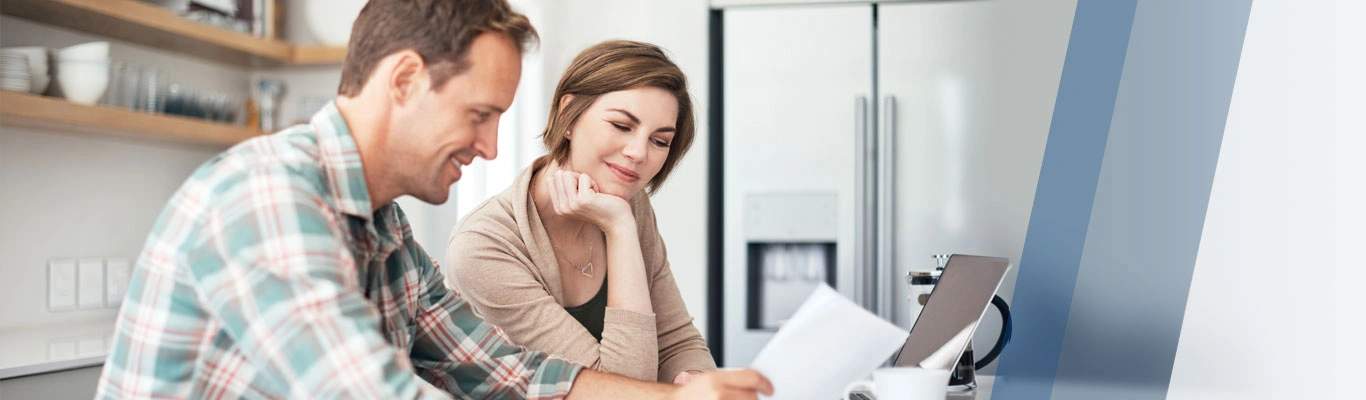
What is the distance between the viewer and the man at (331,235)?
0.82m

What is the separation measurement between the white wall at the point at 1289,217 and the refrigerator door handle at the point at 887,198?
1321 mm

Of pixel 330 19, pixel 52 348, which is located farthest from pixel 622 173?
pixel 330 19

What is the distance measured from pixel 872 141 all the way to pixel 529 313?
6.03 ft

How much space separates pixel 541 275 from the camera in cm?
151

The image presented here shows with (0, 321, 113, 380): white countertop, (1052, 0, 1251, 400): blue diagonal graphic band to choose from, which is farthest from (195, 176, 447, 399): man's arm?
(0, 321, 113, 380): white countertop

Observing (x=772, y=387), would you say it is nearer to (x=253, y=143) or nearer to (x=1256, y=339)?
(x=253, y=143)

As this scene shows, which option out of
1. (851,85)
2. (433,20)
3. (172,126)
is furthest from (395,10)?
(851,85)

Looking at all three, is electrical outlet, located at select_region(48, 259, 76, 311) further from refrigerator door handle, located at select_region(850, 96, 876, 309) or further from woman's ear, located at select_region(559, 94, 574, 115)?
refrigerator door handle, located at select_region(850, 96, 876, 309)

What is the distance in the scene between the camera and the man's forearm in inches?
47.4

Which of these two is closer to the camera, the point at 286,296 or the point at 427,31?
the point at 286,296

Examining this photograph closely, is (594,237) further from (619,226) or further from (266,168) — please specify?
(266,168)

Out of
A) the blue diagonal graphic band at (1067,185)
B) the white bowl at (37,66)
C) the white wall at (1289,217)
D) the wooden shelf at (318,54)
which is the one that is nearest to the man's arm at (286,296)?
the white wall at (1289,217)

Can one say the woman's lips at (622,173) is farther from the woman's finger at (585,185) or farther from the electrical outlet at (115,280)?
the electrical outlet at (115,280)

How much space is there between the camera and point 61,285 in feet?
8.78
